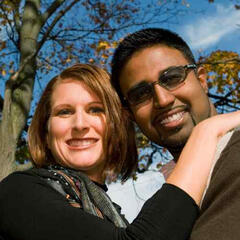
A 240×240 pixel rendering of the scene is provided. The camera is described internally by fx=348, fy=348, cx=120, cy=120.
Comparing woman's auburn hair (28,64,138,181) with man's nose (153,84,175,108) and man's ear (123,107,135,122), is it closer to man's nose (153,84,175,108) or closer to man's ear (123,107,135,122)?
man's ear (123,107,135,122)

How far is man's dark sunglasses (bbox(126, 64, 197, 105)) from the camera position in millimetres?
2592

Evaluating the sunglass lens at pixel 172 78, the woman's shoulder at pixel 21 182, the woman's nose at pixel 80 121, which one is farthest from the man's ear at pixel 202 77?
the woman's shoulder at pixel 21 182

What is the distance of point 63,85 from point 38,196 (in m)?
1.02

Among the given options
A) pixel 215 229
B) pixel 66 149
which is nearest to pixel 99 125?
pixel 66 149

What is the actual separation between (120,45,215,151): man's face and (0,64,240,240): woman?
0.23 metres

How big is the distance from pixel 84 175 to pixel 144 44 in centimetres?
128

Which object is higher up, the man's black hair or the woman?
the man's black hair

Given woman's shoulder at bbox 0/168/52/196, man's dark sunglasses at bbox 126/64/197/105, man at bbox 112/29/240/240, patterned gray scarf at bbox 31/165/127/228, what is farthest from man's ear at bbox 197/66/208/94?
woman's shoulder at bbox 0/168/52/196

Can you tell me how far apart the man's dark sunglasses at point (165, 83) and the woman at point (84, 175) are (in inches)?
7.3

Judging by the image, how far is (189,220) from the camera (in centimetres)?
145

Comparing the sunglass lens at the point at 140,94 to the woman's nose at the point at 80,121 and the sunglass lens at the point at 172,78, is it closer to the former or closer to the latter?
the sunglass lens at the point at 172,78

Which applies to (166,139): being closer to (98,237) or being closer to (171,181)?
(171,181)

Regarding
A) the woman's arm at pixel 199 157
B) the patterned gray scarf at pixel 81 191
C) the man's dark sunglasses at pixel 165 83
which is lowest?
the patterned gray scarf at pixel 81 191

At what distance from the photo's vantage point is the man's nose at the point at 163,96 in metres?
2.57
